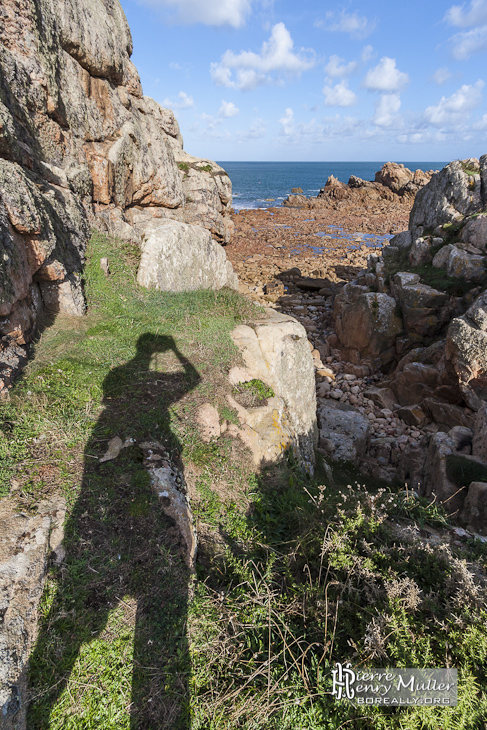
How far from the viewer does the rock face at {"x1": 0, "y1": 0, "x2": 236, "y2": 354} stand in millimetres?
5723

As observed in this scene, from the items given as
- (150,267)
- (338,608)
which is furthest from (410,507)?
(150,267)

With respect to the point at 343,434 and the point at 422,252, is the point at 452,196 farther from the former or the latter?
the point at 343,434

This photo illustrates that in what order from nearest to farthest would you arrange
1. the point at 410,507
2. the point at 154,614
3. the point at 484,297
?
the point at 154,614, the point at 410,507, the point at 484,297

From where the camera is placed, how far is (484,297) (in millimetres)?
10297

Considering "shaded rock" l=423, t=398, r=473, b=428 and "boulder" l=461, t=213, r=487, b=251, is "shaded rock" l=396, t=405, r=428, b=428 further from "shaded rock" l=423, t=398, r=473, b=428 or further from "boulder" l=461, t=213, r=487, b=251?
"boulder" l=461, t=213, r=487, b=251

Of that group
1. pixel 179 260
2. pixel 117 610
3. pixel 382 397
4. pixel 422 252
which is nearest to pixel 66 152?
pixel 179 260

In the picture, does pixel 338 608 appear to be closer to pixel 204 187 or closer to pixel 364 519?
pixel 364 519

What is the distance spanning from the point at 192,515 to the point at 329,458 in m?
5.05

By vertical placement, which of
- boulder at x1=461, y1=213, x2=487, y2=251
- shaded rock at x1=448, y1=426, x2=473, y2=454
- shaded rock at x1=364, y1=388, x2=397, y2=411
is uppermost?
boulder at x1=461, y1=213, x2=487, y2=251

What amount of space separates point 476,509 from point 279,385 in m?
4.06

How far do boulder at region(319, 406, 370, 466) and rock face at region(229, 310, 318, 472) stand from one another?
3.02 feet

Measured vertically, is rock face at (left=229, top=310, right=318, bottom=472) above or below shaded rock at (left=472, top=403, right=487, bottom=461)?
above

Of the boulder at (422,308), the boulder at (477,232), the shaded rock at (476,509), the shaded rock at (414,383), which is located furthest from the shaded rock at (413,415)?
the boulder at (477,232)

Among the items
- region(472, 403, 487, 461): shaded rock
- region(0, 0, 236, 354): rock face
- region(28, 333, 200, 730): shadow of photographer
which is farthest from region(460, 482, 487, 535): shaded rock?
region(0, 0, 236, 354): rock face
